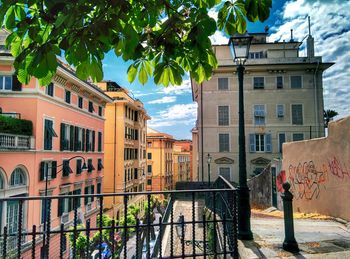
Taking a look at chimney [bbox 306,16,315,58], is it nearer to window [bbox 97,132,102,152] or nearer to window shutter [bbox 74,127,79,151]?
window [bbox 97,132,102,152]

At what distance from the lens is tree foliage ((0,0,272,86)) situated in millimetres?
1638

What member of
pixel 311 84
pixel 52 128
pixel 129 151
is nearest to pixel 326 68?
pixel 311 84

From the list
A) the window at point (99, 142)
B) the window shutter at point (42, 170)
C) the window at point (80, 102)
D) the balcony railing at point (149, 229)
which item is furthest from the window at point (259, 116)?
the window shutter at point (42, 170)

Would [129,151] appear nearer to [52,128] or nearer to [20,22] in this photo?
[52,128]

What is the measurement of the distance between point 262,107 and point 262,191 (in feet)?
62.2

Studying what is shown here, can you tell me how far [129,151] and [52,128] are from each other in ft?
66.3

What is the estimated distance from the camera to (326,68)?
32281mm

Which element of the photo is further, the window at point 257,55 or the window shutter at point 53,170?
the window at point 257,55

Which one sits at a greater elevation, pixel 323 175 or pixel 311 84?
pixel 311 84

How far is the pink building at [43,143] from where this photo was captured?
52.4ft

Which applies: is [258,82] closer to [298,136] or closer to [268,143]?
[268,143]

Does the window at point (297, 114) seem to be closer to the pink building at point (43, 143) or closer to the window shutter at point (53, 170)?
the pink building at point (43, 143)

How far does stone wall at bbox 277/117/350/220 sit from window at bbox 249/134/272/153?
2112 centimetres

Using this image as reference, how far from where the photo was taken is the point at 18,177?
17125mm
